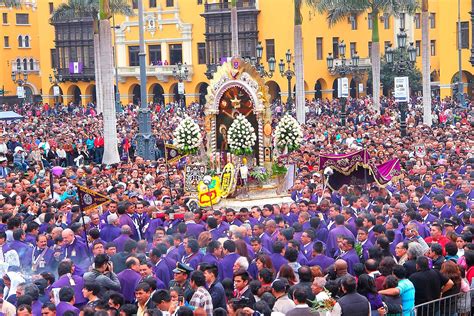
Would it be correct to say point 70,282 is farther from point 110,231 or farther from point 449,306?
point 449,306

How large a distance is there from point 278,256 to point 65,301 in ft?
11.5

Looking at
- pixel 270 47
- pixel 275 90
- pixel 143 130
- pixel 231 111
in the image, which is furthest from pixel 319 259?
pixel 275 90

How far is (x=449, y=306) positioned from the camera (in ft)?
42.0

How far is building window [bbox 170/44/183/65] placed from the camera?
240 ft

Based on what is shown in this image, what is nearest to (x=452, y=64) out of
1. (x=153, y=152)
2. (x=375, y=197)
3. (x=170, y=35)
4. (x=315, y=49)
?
(x=315, y=49)

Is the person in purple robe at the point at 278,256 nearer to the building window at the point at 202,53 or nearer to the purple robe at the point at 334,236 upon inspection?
the purple robe at the point at 334,236

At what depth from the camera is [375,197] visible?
827 inches

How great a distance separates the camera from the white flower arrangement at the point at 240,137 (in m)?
23.3

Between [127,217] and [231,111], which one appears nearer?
[127,217]

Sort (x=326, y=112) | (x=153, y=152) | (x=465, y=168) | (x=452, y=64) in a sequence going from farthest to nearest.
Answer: (x=452, y=64) → (x=326, y=112) → (x=153, y=152) → (x=465, y=168)

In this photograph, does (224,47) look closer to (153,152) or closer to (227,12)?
(227,12)

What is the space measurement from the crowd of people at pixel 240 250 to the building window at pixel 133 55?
48922 millimetres

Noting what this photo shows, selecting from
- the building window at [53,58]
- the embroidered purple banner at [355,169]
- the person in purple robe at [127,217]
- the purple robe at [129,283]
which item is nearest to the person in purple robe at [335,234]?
the purple robe at [129,283]

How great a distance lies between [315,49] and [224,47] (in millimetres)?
6641
